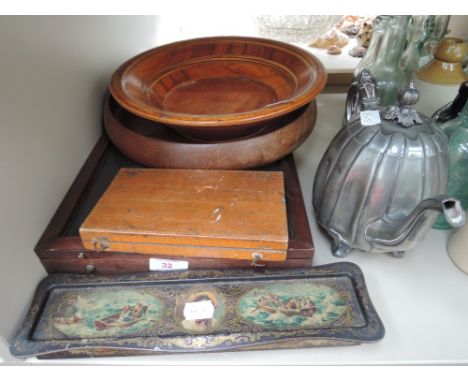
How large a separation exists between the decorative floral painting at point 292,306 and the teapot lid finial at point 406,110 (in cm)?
21

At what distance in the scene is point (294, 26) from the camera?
0.83 m

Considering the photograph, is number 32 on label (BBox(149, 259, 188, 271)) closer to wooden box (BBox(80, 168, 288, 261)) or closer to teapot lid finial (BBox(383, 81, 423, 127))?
wooden box (BBox(80, 168, 288, 261))

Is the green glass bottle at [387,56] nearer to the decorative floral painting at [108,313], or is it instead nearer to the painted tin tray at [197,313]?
the painted tin tray at [197,313]

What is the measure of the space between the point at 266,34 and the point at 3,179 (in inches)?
26.4

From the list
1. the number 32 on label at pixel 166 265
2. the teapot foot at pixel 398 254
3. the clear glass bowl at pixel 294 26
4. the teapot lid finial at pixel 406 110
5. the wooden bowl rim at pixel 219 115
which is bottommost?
the teapot foot at pixel 398 254

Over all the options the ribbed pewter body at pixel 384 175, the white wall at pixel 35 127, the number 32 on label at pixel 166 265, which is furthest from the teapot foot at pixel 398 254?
the white wall at pixel 35 127

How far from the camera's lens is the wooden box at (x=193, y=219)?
0.40m

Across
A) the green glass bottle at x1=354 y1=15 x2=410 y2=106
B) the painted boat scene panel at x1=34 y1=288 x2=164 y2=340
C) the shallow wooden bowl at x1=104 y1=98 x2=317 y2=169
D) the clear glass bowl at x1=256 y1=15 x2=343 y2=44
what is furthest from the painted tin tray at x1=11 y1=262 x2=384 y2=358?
the clear glass bowl at x1=256 y1=15 x2=343 y2=44

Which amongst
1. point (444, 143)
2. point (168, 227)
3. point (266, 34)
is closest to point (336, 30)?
point (266, 34)

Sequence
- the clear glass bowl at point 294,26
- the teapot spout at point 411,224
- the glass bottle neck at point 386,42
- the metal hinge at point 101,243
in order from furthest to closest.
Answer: the clear glass bowl at point 294,26 → the glass bottle neck at point 386,42 → the metal hinge at point 101,243 → the teapot spout at point 411,224

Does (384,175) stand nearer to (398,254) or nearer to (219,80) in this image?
(398,254)

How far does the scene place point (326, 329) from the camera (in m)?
0.38

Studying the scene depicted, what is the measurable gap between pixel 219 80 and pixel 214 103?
3.3 inches
